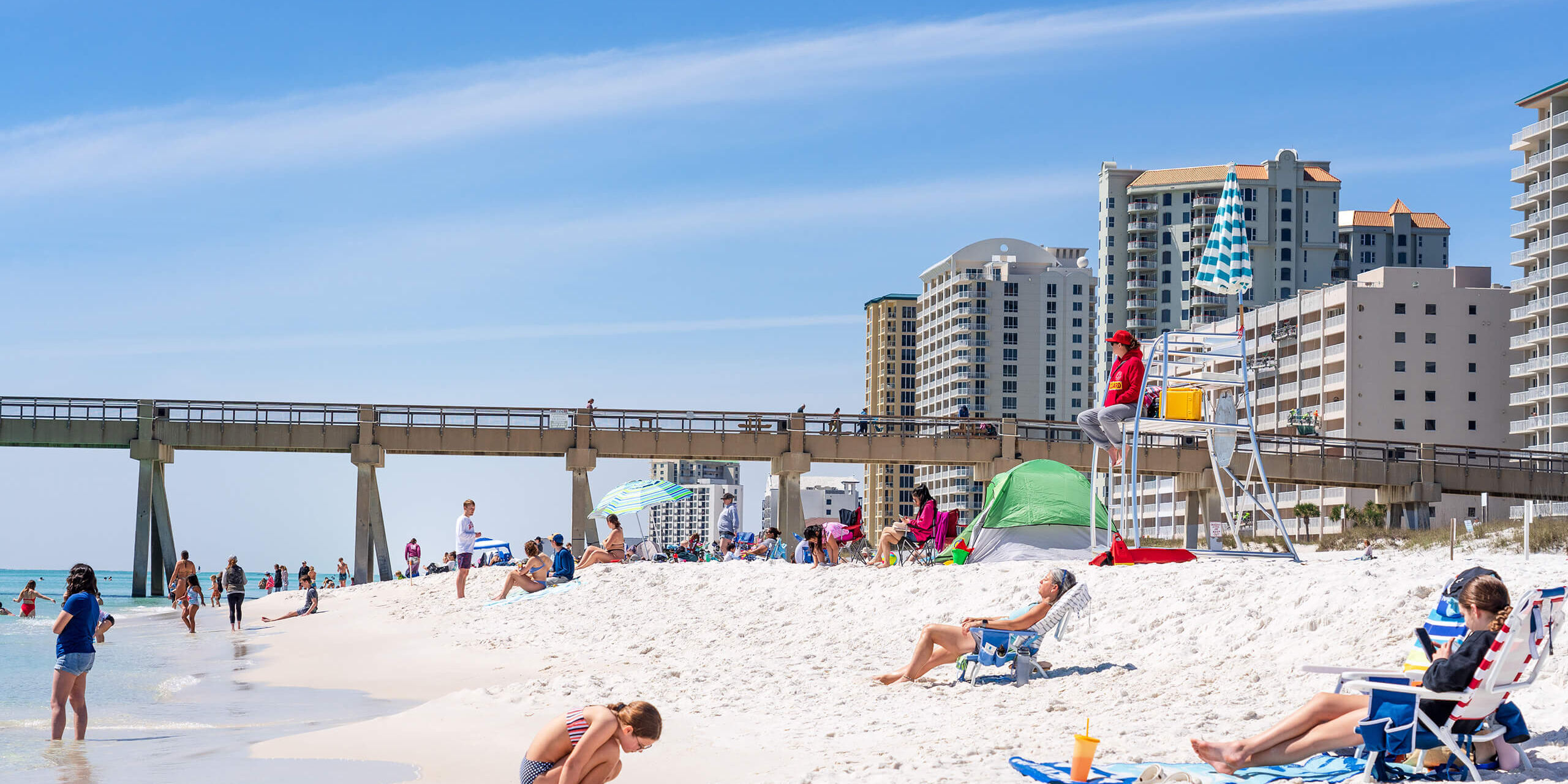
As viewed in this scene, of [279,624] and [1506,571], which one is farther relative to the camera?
[279,624]

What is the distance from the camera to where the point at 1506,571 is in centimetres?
1095

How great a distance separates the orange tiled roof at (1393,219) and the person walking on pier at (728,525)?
320 ft

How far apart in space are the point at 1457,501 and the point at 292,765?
66.2 m

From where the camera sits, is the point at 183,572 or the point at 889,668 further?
the point at 183,572

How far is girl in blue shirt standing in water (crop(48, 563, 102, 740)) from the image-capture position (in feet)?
30.1

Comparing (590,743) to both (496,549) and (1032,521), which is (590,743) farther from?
(496,549)

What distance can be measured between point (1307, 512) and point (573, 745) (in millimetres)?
70724

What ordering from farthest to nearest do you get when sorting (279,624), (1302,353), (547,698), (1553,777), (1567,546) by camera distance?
1. (1302,353)
2. (279,624)
3. (1567,546)
4. (547,698)
5. (1553,777)

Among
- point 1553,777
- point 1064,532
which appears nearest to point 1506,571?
point 1553,777

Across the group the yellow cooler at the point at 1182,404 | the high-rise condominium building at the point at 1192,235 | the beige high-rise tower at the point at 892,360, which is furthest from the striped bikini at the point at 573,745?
the beige high-rise tower at the point at 892,360

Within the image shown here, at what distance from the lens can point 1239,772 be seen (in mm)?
6203

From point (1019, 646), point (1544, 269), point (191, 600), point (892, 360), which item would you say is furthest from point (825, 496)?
point (1019, 646)

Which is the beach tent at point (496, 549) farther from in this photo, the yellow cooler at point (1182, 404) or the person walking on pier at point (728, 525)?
the yellow cooler at point (1182, 404)

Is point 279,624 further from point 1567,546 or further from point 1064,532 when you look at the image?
point 1567,546
